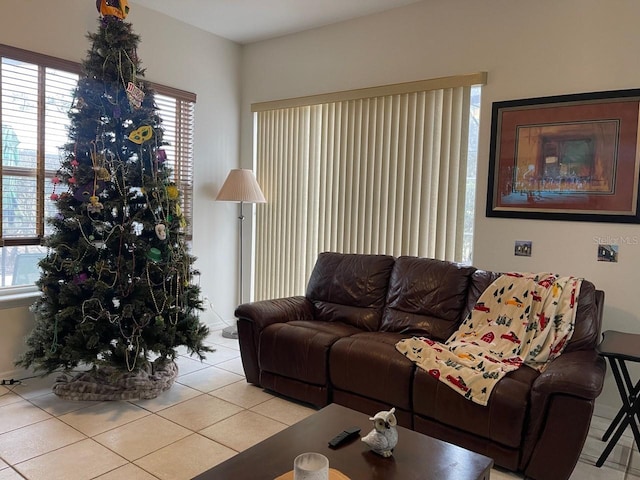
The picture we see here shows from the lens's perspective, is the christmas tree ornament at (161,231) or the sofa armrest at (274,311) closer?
the christmas tree ornament at (161,231)

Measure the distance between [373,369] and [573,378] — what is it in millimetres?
1045

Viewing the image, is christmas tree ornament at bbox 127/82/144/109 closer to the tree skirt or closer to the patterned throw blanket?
the tree skirt

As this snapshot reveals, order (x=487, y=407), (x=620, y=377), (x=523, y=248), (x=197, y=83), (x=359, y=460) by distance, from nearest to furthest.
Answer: (x=359, y=460), (x=487, y=407), (x=620, y=377), (x=523, y=248), (x=197, y=83)

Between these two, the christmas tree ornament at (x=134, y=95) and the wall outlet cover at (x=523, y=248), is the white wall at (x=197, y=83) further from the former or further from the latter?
the wall outlet cover at (x=523, y=248)

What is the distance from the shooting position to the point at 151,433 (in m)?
2.70

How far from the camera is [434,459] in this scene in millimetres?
1693

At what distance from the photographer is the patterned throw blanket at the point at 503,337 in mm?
2469

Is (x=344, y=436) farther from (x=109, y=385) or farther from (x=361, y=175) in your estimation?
(x=361, y=175)

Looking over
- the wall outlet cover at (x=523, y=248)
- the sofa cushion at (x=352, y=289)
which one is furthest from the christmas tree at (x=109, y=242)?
the wall outlet cover at (x=523, y=248)

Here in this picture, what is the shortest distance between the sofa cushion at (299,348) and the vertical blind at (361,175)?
1.09m

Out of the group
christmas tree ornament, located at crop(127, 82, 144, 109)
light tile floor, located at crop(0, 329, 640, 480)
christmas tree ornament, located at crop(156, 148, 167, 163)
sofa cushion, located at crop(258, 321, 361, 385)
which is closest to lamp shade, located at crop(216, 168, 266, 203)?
christmas tree ornament, located at crop(156, 148, 167, 163)

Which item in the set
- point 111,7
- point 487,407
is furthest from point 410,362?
point 111,7

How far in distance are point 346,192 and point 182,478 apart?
2.67 metres

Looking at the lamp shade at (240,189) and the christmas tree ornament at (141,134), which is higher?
the christmas tree ornament at (141,134)
